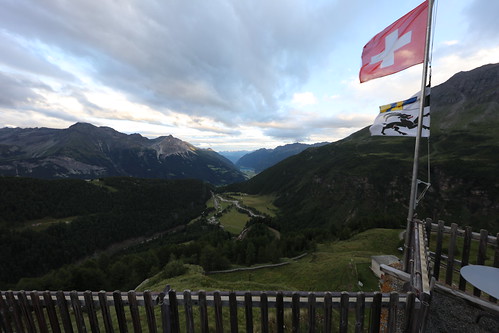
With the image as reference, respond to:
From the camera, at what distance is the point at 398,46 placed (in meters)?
9.66

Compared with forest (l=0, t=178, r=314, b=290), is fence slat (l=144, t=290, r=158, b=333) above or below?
above

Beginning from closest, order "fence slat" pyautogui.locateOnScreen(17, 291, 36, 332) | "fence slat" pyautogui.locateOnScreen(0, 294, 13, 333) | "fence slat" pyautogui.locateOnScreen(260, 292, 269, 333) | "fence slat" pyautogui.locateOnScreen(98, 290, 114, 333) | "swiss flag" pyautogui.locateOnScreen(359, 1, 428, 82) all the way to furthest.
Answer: "fence slat" pyautogui.locateOnScreen(260, 292, 269, 333) < "fence slat" pyautogui.locateOnScreen(98, 290, 114, 333) < "fence slat" pyautogui.locateOnScreen(17, 291, 36, 332) < "fence slat" pyautogui.locateOnScreen(0, 294, 13, 333) < "swiss flag" pyautogui.locateOnScreen(359, 1, 428, 82)

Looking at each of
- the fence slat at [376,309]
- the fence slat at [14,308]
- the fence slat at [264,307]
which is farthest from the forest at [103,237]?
the fence slat at [376,309]

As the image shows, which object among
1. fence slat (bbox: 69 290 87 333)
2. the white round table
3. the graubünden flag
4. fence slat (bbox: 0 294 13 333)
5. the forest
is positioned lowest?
the forest

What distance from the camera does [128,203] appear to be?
17862 cm

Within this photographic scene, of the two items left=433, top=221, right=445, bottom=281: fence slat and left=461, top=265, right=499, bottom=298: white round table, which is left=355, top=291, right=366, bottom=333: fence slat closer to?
left=461, top=265, right=499, bottom=298: white round table

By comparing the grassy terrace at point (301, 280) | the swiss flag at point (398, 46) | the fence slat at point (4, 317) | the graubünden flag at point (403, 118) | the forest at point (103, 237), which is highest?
the swiss flag at point (398, 46)

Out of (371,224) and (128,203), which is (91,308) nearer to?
(371,224)

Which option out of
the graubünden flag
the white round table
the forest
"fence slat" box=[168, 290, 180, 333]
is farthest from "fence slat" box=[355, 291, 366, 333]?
the forest

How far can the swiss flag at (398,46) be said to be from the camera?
884 cm

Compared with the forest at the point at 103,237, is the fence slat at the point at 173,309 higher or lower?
higher

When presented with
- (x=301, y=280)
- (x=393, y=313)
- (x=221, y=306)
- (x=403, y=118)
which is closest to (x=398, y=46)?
(x=403, y=118)

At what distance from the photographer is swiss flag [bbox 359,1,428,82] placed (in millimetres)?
8836

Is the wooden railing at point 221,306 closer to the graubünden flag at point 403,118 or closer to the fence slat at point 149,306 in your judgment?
the fence slat at point 149,306
